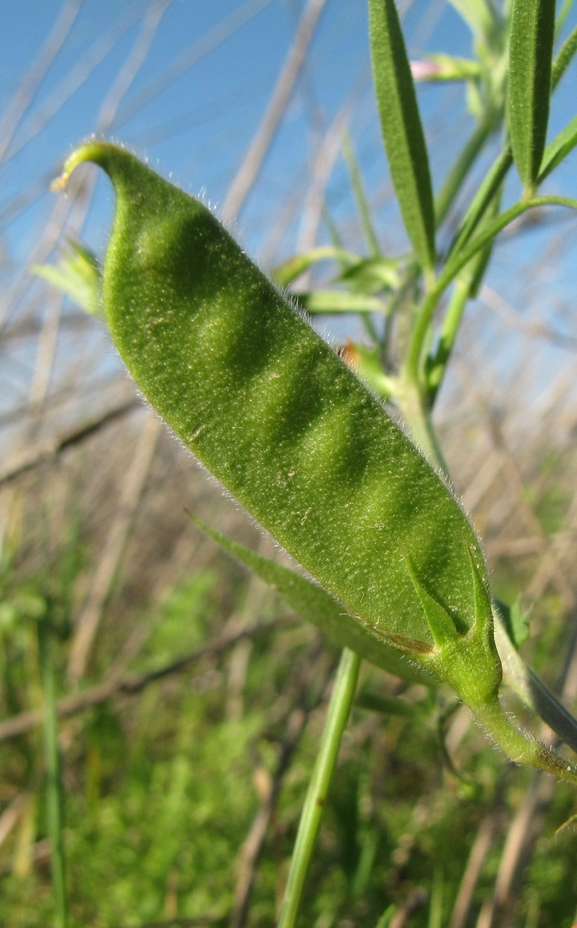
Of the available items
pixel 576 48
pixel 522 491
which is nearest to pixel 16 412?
pixel 522 491

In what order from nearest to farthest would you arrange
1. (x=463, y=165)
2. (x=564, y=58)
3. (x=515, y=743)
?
(x=515, y=743) < (x=564, y=58) < (x=463, y=165)

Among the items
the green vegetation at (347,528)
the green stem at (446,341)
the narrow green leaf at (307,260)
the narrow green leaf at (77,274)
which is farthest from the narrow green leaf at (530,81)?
the narrow green leaf at (77,274)

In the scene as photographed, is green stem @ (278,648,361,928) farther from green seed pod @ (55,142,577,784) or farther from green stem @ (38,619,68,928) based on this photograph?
green stem @ (38,619,68,928)

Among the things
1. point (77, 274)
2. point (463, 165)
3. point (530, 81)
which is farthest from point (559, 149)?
point (77, 274)

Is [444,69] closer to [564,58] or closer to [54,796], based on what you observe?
[564,58]

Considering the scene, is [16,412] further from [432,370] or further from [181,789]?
[432,370]

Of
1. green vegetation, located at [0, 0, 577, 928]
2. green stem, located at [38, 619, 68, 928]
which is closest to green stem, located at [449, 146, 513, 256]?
green vegetation, located at [0, 0, 577, 928]
